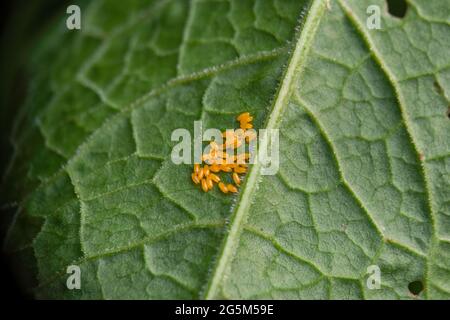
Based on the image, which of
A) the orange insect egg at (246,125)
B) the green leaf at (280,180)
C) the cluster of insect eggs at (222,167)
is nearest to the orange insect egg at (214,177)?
the cluster of insect eggs at (222,167)

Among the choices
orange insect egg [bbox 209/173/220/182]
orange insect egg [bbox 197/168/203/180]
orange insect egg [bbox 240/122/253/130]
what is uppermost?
orange insect egg [bbox 240/122/253/130]

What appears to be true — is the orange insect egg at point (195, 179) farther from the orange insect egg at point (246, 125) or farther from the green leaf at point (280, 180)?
the orange insect egg at point (246, 125)

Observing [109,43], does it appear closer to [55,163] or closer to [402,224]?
[55,163]

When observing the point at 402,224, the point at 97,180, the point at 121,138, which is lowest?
the point at 402,224

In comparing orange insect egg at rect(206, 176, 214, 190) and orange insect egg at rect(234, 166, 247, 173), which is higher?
orange insect egg at rect(234, 166, 247, 173)

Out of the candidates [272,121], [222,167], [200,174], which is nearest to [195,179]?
[200,174]

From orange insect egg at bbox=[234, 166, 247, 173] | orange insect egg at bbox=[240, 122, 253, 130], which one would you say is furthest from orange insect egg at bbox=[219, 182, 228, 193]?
orange insect egg at bbox=[240, 122, 253, 130]

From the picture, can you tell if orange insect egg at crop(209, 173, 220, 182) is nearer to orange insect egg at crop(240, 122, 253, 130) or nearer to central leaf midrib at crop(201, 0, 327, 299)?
→ central leaf midrib at crop(201, 0, 327, 299)

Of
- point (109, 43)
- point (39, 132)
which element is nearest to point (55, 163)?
point (39, 132)
